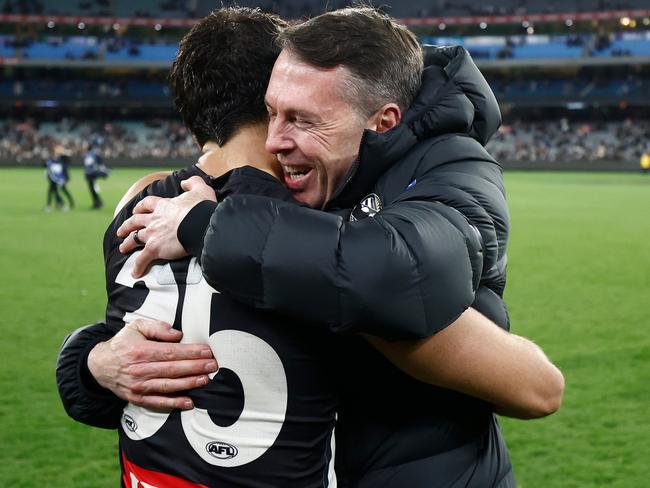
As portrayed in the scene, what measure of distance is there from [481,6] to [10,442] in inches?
2514

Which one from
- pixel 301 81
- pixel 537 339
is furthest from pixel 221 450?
pixel 537 339

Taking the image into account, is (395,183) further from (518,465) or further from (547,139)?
(547,139)

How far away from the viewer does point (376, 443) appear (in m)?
1.99

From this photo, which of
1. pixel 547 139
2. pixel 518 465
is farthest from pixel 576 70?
pixel 518 465

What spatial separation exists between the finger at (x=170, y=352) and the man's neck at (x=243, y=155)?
0.46 meters

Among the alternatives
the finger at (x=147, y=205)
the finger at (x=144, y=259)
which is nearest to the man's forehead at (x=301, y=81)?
the finger at (x=147, y=205)

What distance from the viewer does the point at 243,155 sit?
2.09m

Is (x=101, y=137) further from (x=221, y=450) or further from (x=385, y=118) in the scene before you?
(x=221, y=450)

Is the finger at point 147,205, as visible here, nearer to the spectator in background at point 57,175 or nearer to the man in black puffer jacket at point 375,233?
the man in black puffer jacket at point 375,233

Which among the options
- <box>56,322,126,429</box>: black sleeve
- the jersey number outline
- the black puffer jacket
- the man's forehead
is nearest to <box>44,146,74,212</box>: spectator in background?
<box>56,322,126,429</box>: black sleeve

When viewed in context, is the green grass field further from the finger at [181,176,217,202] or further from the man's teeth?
the finger at [181,176,217,202]

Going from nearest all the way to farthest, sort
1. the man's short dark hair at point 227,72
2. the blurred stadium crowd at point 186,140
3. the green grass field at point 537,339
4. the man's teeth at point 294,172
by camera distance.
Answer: the man's short dark hair at point 227,72
the man's teeth at point 294,172
the green grass field at point 537,339
the blurred stadium crowd at point 186,140

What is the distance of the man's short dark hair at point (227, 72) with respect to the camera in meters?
2.07

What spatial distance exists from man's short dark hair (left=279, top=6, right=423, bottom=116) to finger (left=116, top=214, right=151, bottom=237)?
1.73 feet
